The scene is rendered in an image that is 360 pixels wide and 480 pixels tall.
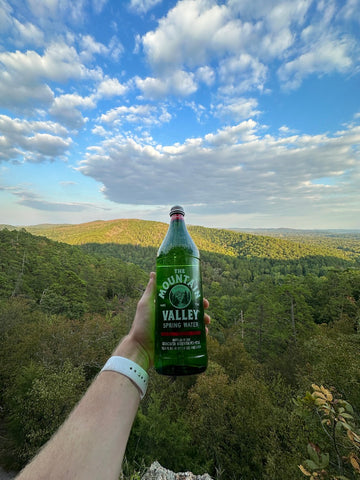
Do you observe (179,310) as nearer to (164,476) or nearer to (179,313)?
(179,313)

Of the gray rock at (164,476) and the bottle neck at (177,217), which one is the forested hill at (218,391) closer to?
the bottle neck at (177,217)

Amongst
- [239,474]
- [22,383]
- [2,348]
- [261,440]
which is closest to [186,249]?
[261,440]

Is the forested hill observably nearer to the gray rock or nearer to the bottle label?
the bottle label

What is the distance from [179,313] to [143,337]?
1.85ft

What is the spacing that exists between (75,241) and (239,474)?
20114 centimetres

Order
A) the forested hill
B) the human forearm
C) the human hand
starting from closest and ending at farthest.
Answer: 1. the human forearm
2. the human hand
3. the forested hill

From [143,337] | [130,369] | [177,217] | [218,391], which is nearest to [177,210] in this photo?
[177,217]

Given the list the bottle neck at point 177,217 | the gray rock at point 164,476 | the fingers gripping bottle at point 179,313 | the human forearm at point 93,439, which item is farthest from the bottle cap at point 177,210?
the gray rock at point 164,476

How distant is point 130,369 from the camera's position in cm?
199

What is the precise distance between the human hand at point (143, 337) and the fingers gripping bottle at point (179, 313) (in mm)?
183

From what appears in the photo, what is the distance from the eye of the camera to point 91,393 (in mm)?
1706

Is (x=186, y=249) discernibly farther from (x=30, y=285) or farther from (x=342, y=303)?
(x=30, y=285)

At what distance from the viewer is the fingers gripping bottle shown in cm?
234

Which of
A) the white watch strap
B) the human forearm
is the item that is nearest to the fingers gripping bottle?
the white watch strap
